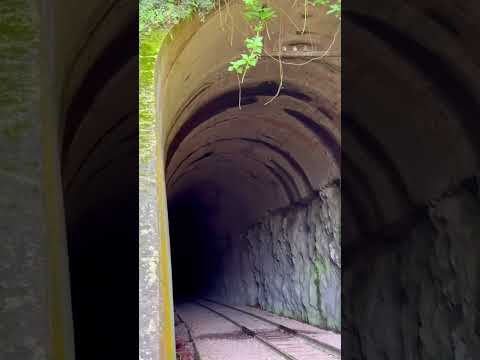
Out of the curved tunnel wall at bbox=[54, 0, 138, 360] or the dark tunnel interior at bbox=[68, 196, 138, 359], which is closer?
the curved tunnel wall at bbox=[54, 0, 138, 360]

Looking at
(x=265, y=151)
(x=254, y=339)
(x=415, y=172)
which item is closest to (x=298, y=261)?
(x=265, y=151)

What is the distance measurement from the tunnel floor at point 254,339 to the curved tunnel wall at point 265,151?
82 centimetres

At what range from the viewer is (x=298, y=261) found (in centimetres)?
1480

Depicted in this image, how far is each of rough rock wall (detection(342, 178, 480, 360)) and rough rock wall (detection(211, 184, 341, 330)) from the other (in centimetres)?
328

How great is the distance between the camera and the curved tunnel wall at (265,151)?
25.8 feet

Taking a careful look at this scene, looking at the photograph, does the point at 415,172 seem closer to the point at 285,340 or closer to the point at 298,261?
the point at 285,340

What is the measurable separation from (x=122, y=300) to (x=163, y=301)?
436 inches

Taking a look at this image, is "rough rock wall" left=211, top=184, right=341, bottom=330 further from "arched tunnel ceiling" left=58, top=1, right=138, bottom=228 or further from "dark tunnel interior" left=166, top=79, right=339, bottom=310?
"arched tunnel ceiling" left=58, top=1, right=138, bottom=228

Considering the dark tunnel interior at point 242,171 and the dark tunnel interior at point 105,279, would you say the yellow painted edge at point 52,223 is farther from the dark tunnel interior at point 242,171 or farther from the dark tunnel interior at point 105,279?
the dark tunnel interior at point 105,279

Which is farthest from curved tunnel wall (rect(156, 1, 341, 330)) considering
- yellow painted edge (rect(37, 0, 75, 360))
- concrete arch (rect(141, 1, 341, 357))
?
yellow painted edge (rect(37, 0, 75, 360))

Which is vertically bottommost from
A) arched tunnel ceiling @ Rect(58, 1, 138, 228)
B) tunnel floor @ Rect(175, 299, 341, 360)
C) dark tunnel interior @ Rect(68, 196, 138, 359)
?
tunnel floor @ Rect(175, 299, 341, 360)

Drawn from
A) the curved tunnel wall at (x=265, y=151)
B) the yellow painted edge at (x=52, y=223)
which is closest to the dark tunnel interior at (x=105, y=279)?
the curved tunnel wall at (x=265, y=151)

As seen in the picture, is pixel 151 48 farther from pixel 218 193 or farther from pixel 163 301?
pixel 218 193

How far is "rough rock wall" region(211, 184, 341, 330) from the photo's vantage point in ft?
41.2
